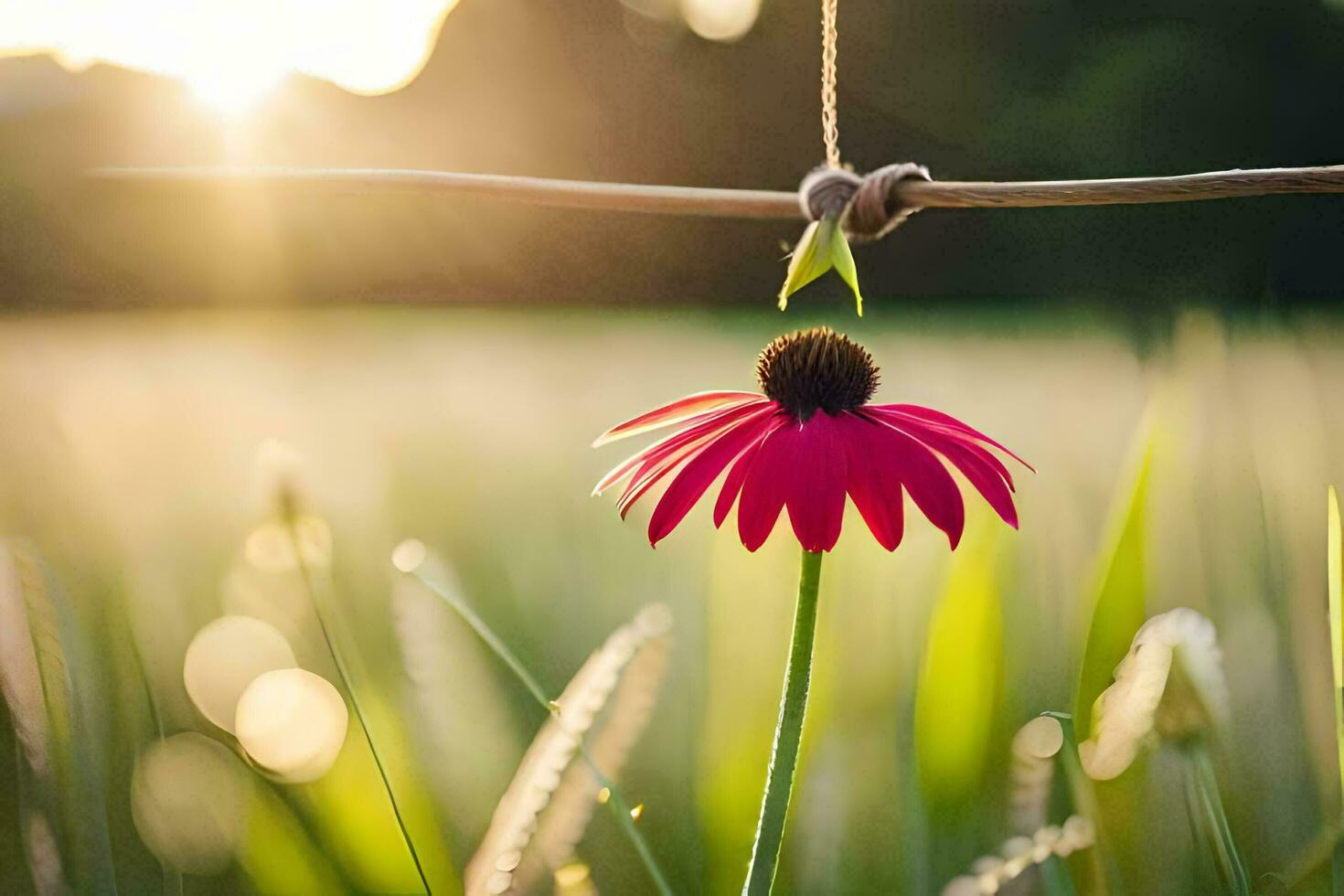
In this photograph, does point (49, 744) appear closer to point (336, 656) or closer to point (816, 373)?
point (336, 656)

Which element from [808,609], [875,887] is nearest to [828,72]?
[808,609]

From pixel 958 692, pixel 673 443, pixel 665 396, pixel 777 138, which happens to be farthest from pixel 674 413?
pixel 777 138

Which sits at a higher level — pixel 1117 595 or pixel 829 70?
pixel 829 70

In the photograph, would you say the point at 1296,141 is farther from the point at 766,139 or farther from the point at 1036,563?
the point at 1036,563

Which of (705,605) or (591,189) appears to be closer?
(591,189)

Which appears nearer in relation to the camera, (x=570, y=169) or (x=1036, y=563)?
(x=1036, y=563)

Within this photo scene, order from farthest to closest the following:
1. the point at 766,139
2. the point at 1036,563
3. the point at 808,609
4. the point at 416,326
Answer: the point at 766,139 → the point at 416,326 → the point at 1036,563 → the point at 808,609
